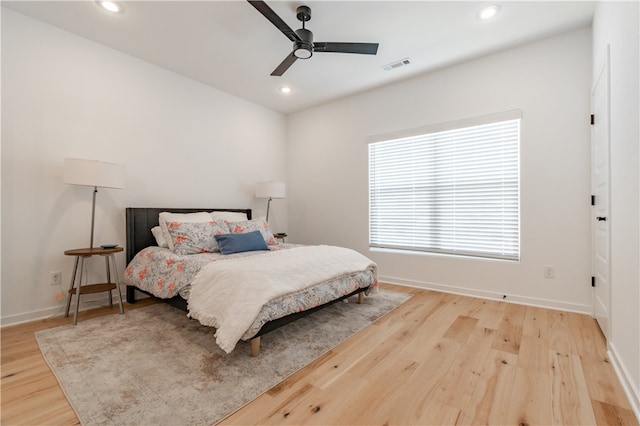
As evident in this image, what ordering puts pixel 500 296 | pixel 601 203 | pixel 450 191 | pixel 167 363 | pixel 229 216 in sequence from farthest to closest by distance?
pixel 229 216
pixel 450 191
pixel 500 296
pixel 601 203
pixel 167 363

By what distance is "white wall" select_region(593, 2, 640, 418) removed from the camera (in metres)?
1.53

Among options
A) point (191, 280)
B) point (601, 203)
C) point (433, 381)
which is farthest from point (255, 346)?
point (601, 203)

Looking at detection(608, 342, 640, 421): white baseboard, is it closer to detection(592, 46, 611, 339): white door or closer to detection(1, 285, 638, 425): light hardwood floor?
detection(1, 285, 638, 425): light hardwood floor

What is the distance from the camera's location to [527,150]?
10.2 feet

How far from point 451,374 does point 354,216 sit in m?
2.90

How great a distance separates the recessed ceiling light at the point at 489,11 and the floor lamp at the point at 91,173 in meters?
3.72

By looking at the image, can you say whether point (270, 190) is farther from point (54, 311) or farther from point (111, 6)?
point (54, 311)

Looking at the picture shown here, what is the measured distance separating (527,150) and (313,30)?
8.41 ft

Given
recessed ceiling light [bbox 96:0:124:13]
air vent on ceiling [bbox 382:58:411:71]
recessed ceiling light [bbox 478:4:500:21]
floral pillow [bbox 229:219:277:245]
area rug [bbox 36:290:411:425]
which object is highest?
air vent on ceiling [bbox 382:58:411:71]

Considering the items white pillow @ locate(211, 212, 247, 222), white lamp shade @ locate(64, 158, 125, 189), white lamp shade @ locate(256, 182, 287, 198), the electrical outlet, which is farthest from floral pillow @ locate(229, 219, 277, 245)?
the electrical outlet

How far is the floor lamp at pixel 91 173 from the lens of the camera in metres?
2.64

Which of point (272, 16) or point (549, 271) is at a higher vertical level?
point (272, 16)

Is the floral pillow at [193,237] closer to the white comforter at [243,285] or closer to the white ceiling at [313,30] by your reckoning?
the white comforter at [243,285]

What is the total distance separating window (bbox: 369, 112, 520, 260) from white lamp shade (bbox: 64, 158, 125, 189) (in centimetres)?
323
